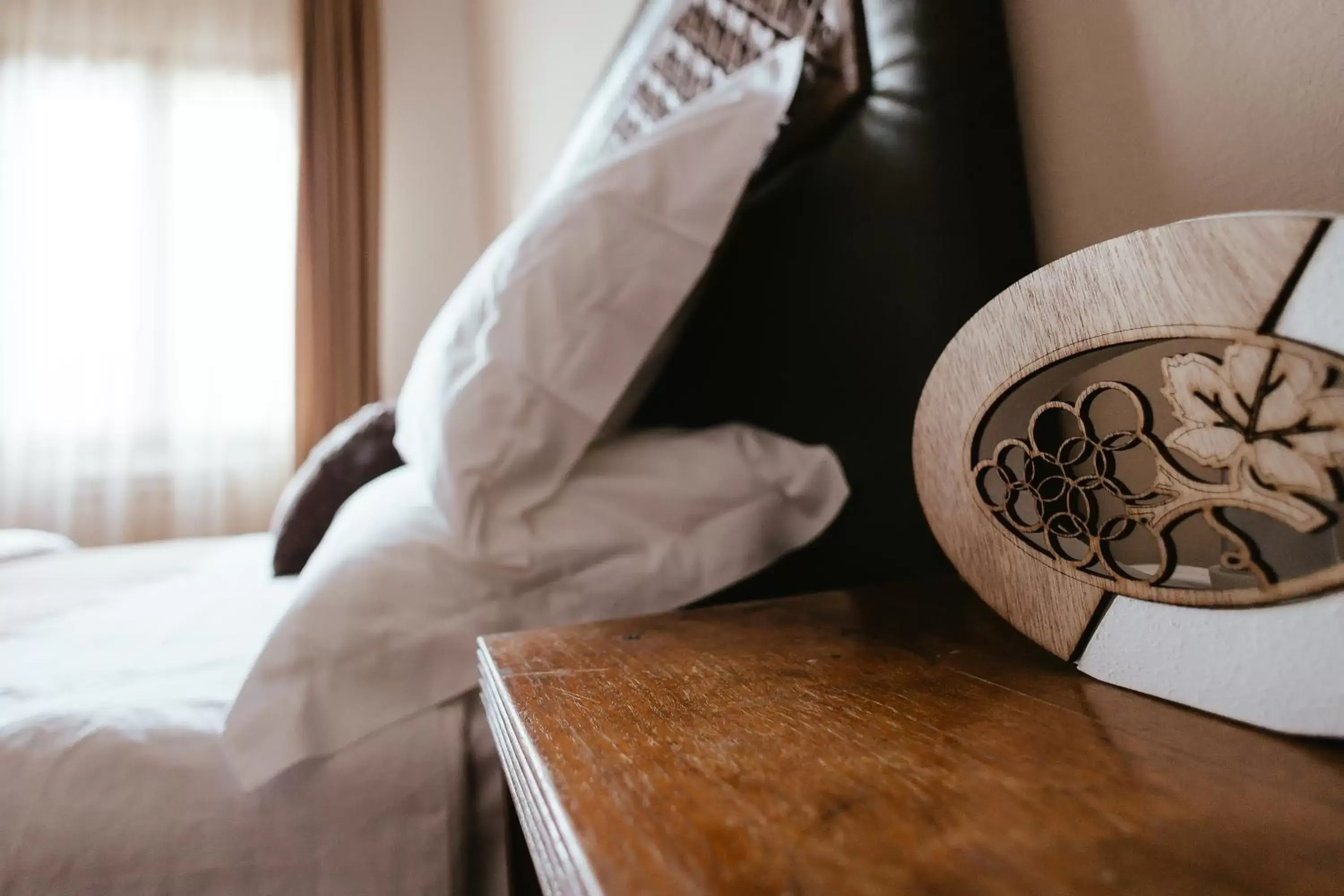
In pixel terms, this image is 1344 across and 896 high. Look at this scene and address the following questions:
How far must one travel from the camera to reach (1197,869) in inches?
8.6

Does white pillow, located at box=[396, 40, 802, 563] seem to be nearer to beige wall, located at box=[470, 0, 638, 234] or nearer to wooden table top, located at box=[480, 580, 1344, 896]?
wooden table top, located at box=[480, 580, 1344, 896]

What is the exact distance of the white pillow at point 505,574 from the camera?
1.80 feet

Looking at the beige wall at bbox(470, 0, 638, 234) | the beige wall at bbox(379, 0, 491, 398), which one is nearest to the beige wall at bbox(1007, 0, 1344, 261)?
the beige wall at bbox(470, 0, 638, 234)

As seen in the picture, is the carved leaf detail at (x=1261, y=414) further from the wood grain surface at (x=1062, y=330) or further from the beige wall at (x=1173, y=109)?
the beige wall at (x=1173, y=109)

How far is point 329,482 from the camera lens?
1.30 meters

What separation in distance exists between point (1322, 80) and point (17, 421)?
3081 mm

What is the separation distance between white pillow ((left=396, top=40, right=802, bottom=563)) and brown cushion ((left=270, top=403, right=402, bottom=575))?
0.67 meters

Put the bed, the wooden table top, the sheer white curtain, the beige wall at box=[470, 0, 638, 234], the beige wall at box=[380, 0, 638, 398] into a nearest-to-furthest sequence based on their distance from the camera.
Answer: the wooden table top, the bed, the beige wall at box=[470, 0, 638, 234], the sheer white curtain, the beige wall at box=[380, 0, 638, 398]

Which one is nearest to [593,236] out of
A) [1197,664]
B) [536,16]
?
[1197,664]

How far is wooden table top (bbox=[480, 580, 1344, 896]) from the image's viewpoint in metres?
0.22

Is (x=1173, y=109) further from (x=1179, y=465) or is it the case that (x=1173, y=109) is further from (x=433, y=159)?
(x=433, y=159)

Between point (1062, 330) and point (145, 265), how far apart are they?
9.49 feet

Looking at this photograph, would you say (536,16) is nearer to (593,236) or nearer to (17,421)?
(593,236)

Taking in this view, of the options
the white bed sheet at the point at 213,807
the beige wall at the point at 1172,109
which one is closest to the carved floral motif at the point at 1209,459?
the beige wall at the point at 1172,109
